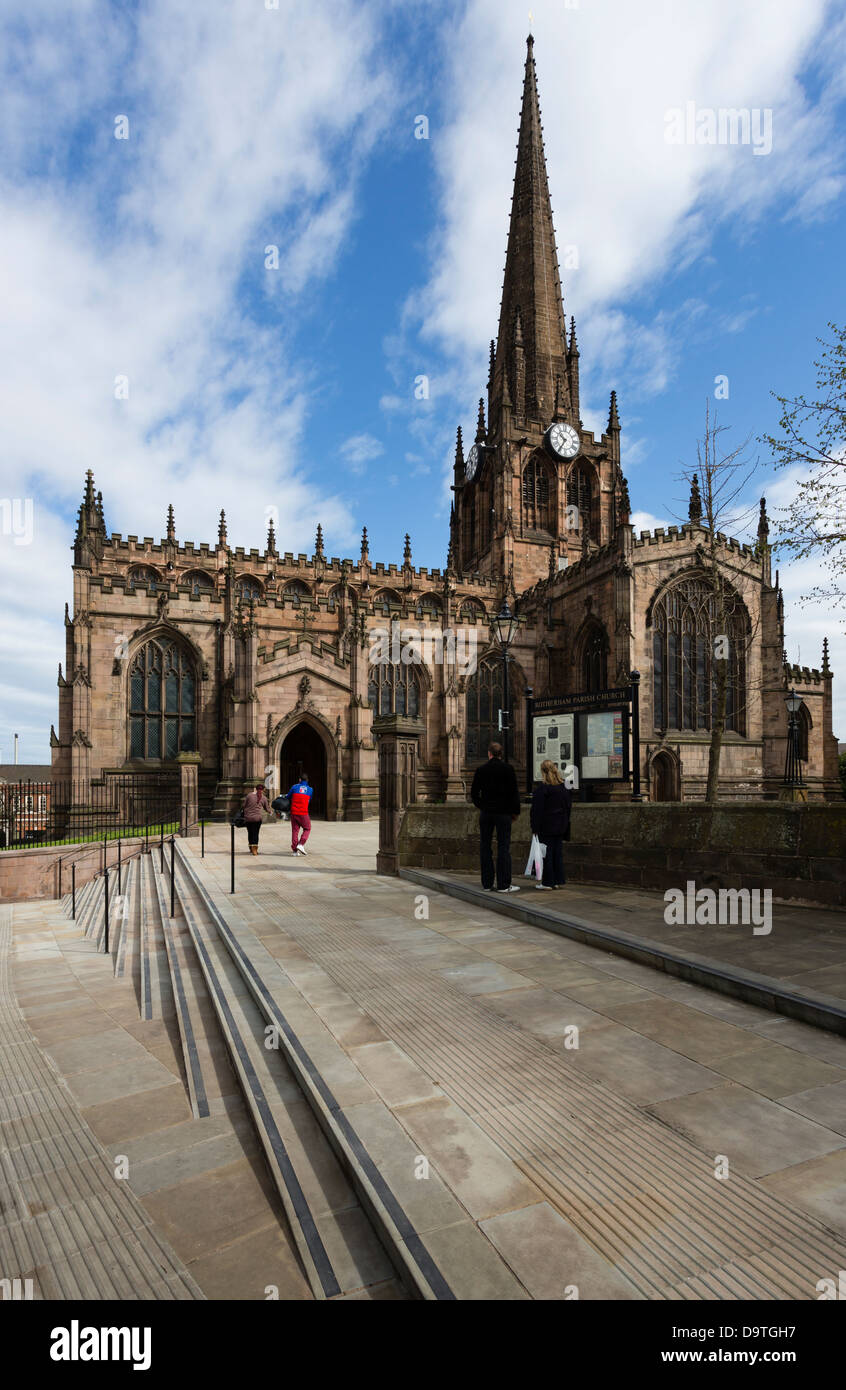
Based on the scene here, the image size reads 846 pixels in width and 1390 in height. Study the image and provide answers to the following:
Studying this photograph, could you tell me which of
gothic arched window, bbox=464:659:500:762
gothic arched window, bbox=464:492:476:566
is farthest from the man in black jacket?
gothic arched window, bbox=464:492:476:566

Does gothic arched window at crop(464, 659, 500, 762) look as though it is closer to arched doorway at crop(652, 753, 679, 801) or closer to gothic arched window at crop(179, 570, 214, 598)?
arched doorway at crop(652, 753, 679, 801)

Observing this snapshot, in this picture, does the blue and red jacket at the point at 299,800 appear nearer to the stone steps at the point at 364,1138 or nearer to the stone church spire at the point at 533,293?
the stone steps at the point at 364,1138

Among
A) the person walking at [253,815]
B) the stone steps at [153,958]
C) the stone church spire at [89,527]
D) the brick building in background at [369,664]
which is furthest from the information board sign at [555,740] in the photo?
the stone church spire at [89,527]

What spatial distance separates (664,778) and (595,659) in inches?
240

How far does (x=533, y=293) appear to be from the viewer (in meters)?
42.2

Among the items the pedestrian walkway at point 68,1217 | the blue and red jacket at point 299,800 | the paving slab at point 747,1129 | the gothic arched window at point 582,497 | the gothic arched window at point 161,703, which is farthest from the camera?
the gothic arched window at point 582,497

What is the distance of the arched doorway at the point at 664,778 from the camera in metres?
26.7

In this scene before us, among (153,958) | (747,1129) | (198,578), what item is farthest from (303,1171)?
(198,578)

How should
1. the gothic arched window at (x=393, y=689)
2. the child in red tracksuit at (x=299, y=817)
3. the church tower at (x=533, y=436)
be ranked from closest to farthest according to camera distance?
the child in red tracksuit at (x=299, y=817) < the gothic arched window at (x=393, y=689) < the church tower at (x=533, y=436)

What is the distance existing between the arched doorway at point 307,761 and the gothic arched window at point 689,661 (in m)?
14.2

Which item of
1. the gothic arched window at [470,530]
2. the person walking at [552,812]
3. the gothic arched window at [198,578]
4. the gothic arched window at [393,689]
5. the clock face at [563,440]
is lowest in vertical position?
the person walking at [552,812]

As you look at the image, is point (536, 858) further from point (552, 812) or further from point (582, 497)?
point (582, 497)

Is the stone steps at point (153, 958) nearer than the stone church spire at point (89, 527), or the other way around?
the stone steps at point (153, 958)

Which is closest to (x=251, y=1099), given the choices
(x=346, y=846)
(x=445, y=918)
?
(x=445, y=918)
